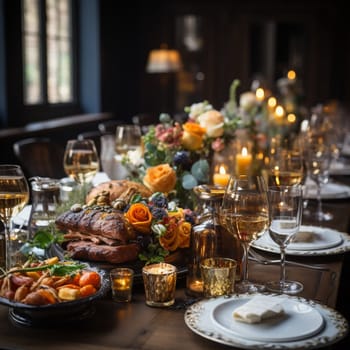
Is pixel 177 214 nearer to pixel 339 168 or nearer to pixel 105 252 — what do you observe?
pixel 105 252

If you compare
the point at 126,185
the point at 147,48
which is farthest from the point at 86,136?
the point at 147,48

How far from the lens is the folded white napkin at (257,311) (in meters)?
1.21

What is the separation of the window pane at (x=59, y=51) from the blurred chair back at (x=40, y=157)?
3140mm

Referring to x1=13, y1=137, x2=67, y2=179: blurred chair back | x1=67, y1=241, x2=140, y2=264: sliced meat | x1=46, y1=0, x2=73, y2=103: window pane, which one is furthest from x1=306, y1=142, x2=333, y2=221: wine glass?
x1=46, y1=0, x2=73, y2=103: window pane

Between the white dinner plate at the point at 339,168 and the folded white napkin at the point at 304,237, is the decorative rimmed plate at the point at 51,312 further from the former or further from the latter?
the white dinner plate at the point at 339,168

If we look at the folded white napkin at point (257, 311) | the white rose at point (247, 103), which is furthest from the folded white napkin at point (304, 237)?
the white rose at point (247, 103)

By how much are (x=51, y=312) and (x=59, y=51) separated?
569 cm

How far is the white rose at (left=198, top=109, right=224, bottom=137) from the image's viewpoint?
7.48 ft

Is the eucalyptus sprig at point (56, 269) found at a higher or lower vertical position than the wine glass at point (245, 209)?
lower

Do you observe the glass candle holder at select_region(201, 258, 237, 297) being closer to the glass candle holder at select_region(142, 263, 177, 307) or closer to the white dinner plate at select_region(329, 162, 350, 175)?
the glass candle holder at select_region(142, 263, 177, 307)

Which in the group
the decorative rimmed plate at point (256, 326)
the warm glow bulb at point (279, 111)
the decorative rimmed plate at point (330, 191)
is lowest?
the decorative rimmed plate at point (330, 191)

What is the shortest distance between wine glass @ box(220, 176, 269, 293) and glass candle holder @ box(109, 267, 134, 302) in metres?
0.24

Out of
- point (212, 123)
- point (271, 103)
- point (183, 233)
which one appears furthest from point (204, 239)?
point (271, 103)

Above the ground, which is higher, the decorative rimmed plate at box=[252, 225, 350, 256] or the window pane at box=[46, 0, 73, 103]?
the window pane at box=[46, 0, 73, 103]
